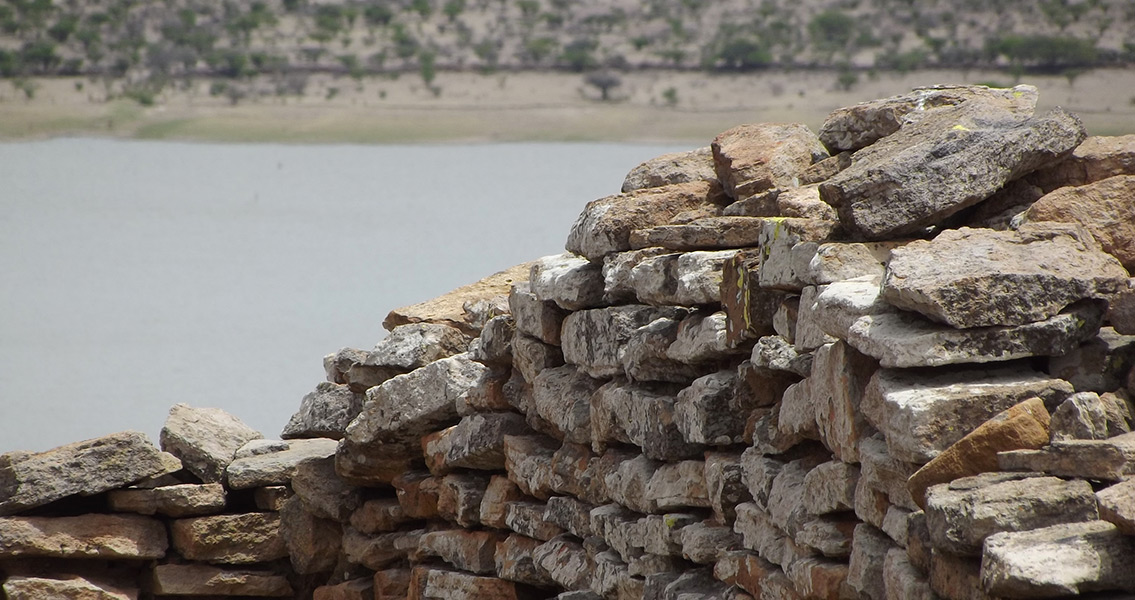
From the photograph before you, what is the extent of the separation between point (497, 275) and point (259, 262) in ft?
26.6

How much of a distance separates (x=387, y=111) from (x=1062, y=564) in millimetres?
14323

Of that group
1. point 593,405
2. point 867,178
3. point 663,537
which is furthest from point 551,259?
point 867,178

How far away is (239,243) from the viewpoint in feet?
53.7

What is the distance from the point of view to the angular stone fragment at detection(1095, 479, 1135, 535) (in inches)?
116

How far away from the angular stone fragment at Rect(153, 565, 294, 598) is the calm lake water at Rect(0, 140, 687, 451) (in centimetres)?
586

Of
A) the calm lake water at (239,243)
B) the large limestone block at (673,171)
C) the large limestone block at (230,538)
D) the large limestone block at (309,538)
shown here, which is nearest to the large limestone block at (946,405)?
the large limestone block at (673,171)

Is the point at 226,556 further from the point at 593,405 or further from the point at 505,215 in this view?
the point at 505,215

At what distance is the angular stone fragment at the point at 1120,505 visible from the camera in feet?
9.70

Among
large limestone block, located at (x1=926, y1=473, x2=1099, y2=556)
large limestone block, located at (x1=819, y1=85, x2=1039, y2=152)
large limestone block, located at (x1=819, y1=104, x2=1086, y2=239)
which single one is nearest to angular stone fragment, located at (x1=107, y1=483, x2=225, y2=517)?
large limestone block, located at (x1=819, y1=85, x2=1039, y2=152)

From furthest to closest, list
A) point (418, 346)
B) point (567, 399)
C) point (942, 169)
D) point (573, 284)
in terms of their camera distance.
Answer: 1. point (418, 346)
2. point (567, 399)
3. point (573, 284)
4. point (942, 169)

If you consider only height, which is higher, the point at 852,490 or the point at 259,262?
the point at 852,490

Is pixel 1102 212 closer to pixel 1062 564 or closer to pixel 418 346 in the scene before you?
pixel 1062 564

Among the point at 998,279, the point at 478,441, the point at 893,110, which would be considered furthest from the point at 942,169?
the point at 478,441

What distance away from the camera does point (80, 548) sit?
8.91m
